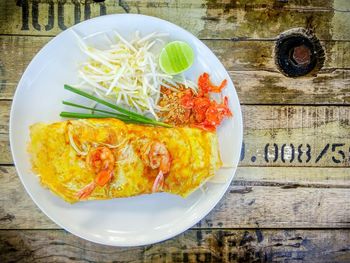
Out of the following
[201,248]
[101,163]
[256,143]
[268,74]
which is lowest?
[201,248]

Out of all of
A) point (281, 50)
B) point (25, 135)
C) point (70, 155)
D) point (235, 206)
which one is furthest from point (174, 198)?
point (281, 50)

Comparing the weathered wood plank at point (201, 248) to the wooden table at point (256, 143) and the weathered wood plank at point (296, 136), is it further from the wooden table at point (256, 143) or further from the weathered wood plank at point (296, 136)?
the weathered wood plank at point (296, 136)

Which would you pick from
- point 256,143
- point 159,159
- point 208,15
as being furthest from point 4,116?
point 256,143

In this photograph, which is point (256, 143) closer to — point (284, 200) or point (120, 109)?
point (284, 200)

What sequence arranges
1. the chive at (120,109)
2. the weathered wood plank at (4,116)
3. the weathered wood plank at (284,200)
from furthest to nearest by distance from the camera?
1. the weathered wood plank at (284,200)
2. the weathered wood plank at (4,116)
3. the chive at (120,109)

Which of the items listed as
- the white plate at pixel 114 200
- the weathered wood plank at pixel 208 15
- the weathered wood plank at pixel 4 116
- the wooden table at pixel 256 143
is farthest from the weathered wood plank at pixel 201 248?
the weathered wood plank at pixel 208 15

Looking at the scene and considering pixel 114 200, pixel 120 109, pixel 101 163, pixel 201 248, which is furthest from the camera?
pixel 201 248
